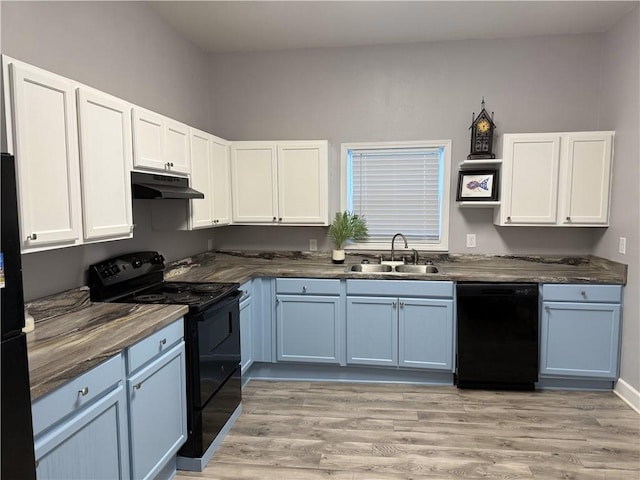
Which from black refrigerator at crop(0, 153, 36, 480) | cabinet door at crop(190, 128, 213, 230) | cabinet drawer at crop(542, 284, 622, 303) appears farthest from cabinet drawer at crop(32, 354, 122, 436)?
cabinet drawer at crop(542, 284, 622, 303)

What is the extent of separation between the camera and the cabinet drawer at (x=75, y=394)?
4.42ft

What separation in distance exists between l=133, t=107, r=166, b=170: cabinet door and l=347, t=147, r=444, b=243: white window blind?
6.15 feet

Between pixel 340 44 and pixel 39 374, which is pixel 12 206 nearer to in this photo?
pixel 39 374

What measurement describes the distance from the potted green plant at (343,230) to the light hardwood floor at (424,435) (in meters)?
1.16

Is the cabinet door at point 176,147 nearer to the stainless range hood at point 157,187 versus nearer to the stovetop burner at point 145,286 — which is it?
the stainless range hood at point 157,187

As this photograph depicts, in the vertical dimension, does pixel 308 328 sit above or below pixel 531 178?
below

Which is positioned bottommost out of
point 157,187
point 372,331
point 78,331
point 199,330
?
point 372,331

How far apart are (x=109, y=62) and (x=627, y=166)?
3.66 metres

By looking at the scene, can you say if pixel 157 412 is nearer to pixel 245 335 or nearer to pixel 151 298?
pixel 151 298

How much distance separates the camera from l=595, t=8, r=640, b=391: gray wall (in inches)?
119

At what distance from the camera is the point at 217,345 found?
2572 mm

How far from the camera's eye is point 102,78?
2531 mm

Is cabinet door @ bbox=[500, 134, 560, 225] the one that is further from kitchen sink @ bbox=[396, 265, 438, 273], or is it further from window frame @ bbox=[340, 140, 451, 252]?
kitchen sink @ bbox=[396, 265, 438, 273]

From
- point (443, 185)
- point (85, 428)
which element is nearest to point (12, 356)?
point (85, 428)
